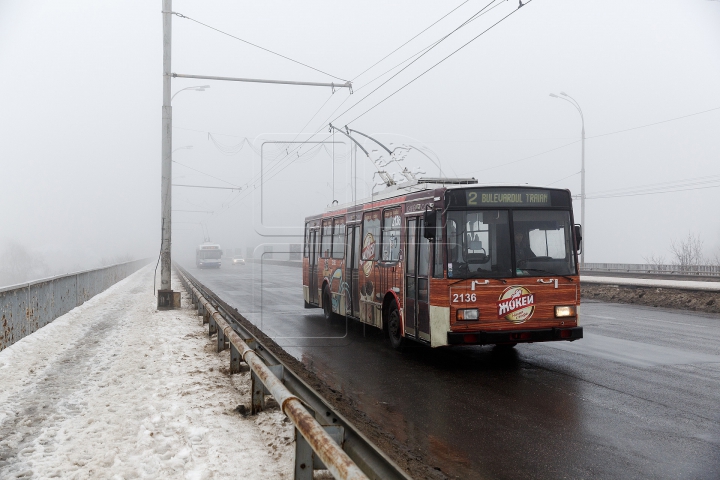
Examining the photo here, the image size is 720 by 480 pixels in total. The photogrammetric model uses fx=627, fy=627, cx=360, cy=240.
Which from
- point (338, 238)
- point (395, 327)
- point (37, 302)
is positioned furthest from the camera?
point (338, 238)

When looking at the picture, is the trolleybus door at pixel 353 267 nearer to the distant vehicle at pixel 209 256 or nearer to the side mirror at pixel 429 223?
the side mirror at pixel 429 223

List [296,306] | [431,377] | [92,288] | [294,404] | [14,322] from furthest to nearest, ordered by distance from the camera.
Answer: [92,288], [296,306], [14,322], [431,377], [294,404]

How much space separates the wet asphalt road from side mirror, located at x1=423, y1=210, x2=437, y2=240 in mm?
2027

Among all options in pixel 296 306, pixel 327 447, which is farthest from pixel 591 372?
pixel 296 306

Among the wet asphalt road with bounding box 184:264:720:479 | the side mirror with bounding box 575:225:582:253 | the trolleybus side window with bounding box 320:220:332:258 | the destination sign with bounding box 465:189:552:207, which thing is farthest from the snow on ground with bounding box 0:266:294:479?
the side mirror with bounding box 575:225:582:253

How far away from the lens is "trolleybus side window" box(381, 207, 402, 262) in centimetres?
1116

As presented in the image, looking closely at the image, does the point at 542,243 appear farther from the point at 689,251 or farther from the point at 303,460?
the point at 689,251

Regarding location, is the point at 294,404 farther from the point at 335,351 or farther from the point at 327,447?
the point at 335,351

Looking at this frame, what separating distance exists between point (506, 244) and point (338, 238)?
6.10m

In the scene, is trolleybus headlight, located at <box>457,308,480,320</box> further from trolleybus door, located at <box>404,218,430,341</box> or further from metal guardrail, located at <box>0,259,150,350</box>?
metal guardrail, located at <box>0,259,150,350</box>

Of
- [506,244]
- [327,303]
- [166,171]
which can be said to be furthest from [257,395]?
[166,171]

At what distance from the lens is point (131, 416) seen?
6484 mm

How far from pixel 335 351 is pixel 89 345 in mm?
4653

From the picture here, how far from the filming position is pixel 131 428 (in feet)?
19.8
